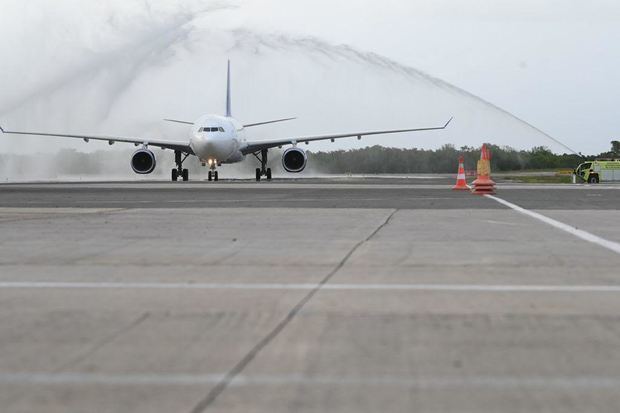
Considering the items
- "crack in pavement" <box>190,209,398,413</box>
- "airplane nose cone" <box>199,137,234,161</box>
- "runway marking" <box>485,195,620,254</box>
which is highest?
"airplane nose cone" <box>199,137,234,161</box>

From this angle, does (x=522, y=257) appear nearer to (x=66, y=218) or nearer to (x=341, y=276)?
(x=341, y=276)

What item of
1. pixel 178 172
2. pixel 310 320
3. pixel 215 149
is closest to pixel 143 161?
pixel 178 172

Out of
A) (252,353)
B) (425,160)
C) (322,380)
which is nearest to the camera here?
(322,380)

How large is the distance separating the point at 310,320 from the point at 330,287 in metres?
1.65

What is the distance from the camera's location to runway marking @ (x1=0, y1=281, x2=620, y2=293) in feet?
26.6

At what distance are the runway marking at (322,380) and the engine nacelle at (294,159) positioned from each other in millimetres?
46279

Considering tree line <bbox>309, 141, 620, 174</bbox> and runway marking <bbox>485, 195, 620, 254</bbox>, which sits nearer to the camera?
runway marking <bbox>485, 195, 620, 254</bbox>

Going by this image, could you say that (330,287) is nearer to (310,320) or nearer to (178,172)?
(310,320)

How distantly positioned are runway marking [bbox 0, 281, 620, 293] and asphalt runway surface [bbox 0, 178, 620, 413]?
3cm

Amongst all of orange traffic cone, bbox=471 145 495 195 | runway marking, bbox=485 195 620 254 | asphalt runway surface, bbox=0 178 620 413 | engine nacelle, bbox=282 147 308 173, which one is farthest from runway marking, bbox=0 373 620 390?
engine nacelle, bbox=282 147 308 173

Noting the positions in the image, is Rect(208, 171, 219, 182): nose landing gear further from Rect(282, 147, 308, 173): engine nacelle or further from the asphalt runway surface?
the asphalt runway surface

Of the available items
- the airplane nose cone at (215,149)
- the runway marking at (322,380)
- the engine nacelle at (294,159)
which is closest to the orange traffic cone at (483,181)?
the airplane nose cone at (215,149)

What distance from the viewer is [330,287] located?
823cm

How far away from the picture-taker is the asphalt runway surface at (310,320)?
4621 millimetres
